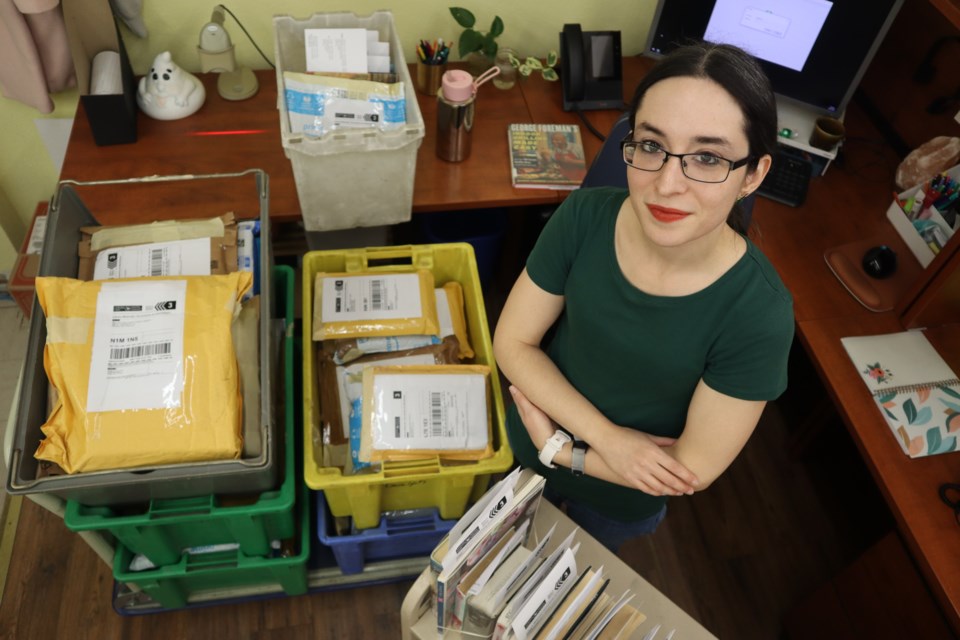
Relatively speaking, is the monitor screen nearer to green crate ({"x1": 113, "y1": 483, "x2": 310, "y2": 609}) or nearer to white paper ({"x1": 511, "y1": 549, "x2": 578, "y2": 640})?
white paper ({"x1": 511, "y1": 549, "x2": 578, "y2": 640})

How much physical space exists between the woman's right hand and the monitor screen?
1.31 m

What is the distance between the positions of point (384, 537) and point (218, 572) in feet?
1.36

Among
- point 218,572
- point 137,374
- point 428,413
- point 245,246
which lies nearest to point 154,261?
point 245,246

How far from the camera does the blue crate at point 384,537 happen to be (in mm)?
1759

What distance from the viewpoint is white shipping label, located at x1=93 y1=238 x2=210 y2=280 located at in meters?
1.54

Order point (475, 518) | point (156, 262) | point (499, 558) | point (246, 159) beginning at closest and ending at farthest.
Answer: point (475, 518), point (499, 558), point (156, 262), point (246, 159)

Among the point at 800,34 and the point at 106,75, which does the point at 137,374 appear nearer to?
the point at 106,75

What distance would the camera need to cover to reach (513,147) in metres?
2.09

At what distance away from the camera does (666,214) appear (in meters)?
1.02

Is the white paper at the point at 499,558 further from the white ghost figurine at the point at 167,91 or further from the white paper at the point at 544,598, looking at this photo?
the white ghost figurine at the point at 167,91

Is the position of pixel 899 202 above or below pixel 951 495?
above

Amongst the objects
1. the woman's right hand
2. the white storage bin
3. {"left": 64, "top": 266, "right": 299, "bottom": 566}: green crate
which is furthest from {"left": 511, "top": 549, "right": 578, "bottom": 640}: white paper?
the white storage bin

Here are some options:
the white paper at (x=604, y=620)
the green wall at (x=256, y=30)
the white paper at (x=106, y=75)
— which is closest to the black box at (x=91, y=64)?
the white paper at (x=106, y=75)

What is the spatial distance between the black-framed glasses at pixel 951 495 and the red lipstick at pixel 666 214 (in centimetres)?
102
